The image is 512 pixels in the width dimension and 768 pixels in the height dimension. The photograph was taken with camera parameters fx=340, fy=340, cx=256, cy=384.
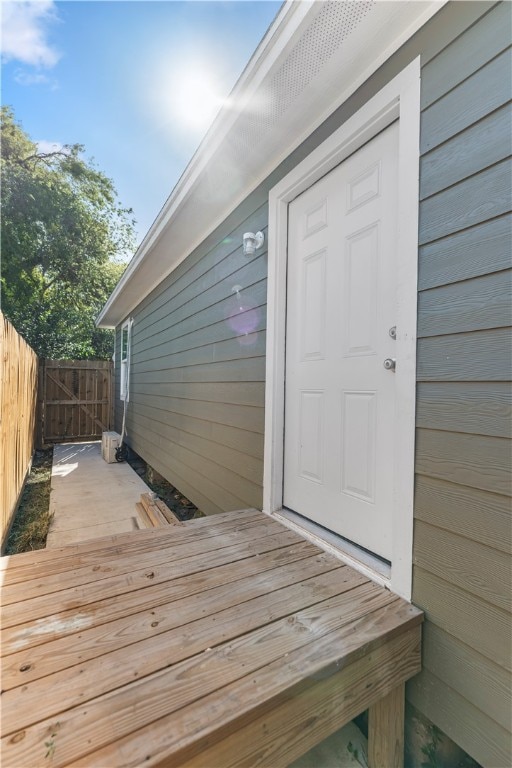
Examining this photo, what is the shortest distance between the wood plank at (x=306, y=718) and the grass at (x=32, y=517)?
2862 mm

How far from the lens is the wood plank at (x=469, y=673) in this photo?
966 millimetres

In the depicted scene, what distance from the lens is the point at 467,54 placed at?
113cm

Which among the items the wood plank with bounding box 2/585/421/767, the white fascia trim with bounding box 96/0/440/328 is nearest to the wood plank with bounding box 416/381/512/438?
the wood plank with bounding box 2/585/421/767

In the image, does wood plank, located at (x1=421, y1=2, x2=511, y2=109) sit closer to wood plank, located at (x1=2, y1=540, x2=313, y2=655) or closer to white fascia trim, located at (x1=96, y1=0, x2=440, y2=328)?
white fascia trim, located at (x1=96, y1=0, x2=440, y2=328)

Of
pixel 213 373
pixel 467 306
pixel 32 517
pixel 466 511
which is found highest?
pixel 467 306

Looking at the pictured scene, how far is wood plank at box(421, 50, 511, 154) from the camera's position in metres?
1.05

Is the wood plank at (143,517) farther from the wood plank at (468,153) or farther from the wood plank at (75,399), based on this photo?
the wood plank at (75,399)

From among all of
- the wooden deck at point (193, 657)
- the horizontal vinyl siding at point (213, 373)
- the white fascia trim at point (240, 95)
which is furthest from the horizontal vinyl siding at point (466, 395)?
the horizontal vinyl siding at point (213, 373)

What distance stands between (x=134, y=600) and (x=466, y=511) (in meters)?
1.16

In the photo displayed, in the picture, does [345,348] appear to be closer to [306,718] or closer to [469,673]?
[469,673]

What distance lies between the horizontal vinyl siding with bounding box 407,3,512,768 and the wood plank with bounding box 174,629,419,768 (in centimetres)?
18

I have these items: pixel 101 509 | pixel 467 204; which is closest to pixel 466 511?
pixel 467 204

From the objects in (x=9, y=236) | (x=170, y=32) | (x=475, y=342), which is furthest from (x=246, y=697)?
(x=9, y=236)

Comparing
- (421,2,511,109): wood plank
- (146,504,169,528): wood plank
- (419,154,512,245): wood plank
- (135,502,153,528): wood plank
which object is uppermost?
(421,2,511,109): wood plank
